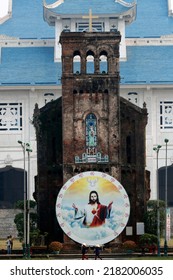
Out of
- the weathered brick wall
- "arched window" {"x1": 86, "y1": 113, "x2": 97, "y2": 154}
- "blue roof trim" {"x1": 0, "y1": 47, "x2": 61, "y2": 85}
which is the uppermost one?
"blue roof trim" {"x1": 0, "y1": 47, "x2": 61, "y2": 85}

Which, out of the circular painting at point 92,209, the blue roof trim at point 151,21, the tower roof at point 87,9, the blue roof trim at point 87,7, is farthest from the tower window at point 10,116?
the circular painting at point 92,209

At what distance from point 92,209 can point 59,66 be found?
118 ft

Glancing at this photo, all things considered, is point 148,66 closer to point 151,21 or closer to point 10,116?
point 151,21

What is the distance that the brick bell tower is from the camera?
9056cm

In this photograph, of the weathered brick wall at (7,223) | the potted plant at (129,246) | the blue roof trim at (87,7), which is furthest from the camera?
the blue roof trim at (87,7)

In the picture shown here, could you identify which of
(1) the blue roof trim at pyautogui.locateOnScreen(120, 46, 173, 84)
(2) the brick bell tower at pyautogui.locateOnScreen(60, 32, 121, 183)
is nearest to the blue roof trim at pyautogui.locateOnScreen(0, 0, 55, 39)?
(1) the blue roof trim at pyautogui.locateOnScreen(120, 46, 173, 84)

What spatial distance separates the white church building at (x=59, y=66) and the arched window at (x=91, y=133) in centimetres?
2382

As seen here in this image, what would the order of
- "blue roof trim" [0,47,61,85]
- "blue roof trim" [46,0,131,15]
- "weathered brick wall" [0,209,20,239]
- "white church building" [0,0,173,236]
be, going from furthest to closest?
"blue roof trim" [46,0,131,15], "blue roof trim" [0,47,61,85], "white church building" [0,0,173,236], "weathered brick wall" [0,209,20,239]

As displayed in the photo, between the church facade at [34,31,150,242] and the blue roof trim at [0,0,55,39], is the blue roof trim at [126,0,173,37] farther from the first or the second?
the church facade at [34,31,150,242]

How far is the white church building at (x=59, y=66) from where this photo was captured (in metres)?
119

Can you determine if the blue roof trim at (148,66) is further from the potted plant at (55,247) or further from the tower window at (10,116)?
the potted plant at (55,247)

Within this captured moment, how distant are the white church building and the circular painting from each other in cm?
2677

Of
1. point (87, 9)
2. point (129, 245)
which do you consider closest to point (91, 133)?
point (129, 245)
